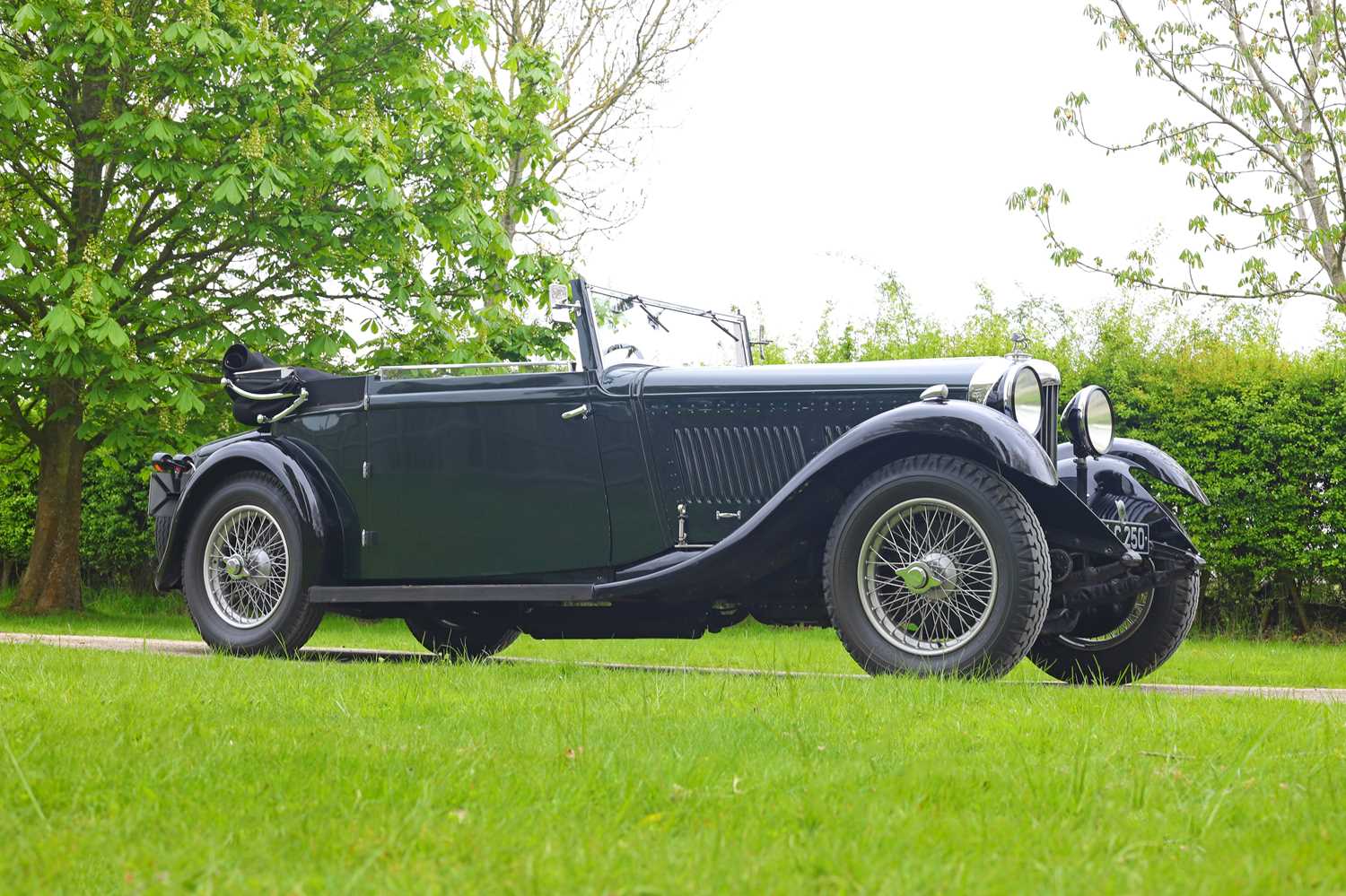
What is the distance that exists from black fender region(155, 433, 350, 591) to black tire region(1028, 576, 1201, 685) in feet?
12.0

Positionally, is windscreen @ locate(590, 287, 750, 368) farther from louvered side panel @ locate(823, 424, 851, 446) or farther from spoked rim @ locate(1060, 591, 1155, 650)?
spoked rim @ locate(1060, 591, 1155, 650)

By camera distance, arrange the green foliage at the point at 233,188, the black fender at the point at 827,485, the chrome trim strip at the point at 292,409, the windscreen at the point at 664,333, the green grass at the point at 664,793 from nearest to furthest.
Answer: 1. the green grass at the point at 664,793
2. the black fender at the point at 827,485
3. the windscreen at the point at 664,333
4. the chrome trim strip at the point at 292,409
5. the green foliage at the point at 233,188

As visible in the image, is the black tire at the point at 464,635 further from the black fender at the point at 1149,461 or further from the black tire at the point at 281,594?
the black fender at the point at 1149,461

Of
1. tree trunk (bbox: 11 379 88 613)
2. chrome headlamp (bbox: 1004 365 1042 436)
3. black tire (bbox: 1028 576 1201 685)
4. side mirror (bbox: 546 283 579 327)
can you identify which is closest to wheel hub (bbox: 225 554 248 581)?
side mirror (bbox: 546 283 579 327)

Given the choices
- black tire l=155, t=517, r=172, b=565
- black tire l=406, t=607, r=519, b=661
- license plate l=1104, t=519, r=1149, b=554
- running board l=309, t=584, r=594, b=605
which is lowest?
black tire l=406, t=607, r=519, b=661

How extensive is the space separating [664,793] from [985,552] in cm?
277

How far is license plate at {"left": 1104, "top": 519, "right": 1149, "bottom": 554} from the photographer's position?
5.48 m

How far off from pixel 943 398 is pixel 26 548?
46.5 feet

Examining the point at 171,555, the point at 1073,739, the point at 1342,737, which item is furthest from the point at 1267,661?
the point at 171,555

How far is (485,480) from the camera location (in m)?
6.41

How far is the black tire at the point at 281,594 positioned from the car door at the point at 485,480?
348mm

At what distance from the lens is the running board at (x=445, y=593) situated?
5.96 m

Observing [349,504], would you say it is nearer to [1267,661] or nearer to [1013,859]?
[1013,859]

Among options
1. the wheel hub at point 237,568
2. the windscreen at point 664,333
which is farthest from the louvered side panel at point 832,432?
the wheel hub at point 237,568
